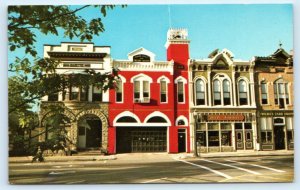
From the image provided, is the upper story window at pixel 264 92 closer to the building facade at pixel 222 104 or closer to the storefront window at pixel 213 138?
the building facade at pixel 222 104

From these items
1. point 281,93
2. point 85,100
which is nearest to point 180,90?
point 281,93

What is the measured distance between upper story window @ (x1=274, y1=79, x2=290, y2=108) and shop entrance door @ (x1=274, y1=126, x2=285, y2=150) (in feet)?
2.39

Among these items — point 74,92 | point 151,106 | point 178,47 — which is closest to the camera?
point 74,92

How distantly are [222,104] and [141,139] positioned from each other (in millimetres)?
2910

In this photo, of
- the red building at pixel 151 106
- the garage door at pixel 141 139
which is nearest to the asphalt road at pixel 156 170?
the garage door at pixel 141 139

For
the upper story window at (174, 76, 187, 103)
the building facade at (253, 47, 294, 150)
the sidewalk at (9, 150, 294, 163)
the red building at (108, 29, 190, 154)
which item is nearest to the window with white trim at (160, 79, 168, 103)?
the red building at (108, 29, 190, 154)

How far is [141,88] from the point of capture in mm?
10250

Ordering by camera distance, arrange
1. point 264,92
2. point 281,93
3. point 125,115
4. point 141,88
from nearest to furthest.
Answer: point 281,93 → point 125,115 → point 141,88 → point 264,92

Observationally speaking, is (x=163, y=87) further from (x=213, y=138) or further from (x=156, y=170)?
(x=156, y=170)

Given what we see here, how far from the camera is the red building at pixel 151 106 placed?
9750 millimetres

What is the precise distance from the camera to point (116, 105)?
9977 mm

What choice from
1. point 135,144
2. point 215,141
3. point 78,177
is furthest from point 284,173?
point 78,177

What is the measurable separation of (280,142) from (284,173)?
2068 millimetres

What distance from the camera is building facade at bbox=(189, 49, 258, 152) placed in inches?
400
